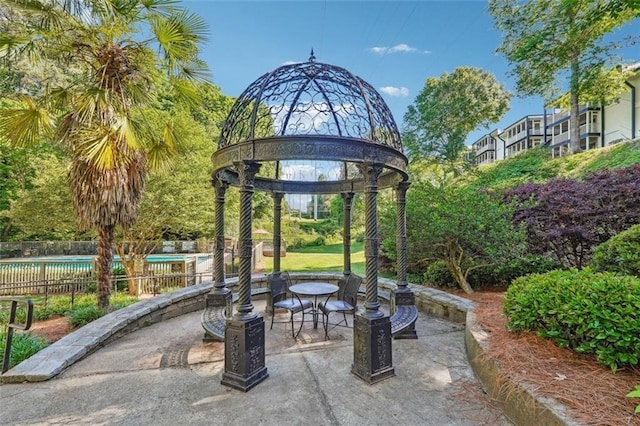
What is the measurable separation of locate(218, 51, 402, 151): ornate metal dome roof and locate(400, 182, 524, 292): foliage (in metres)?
2.29

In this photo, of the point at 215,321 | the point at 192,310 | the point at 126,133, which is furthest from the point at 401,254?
the point at 126,133

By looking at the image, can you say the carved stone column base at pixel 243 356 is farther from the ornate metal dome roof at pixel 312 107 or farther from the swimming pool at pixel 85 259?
the swimming pool at pixel 85 259

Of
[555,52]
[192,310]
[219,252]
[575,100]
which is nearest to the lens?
[219,252]

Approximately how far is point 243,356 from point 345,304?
2246 mm

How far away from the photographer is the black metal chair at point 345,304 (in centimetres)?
480

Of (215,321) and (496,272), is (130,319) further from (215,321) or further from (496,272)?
(496,272)

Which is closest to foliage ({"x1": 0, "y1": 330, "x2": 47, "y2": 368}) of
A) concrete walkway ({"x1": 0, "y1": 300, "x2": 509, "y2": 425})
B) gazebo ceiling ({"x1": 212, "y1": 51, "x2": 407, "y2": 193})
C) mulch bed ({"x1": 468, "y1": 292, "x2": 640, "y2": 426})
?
concrete walkway ({"x1": 0, "y1": 300, "x2": 509, "y2": 425})

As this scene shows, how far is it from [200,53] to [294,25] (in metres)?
5.22

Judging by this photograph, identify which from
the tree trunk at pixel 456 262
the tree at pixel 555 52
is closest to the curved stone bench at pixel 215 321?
the tree trunk at pixel 456 262

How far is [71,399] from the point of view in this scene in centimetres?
294

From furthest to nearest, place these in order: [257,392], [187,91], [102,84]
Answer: [187,91] < [102,84] < [257,392]

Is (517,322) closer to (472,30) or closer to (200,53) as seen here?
(200,53)

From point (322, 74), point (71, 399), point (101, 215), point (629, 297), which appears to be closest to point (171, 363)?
point (71, 399)

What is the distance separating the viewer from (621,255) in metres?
3.94
